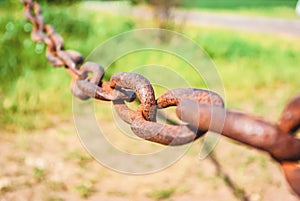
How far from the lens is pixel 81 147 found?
252 centimetres

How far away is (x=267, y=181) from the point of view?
2154 mm

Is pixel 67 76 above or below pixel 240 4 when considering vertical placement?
above

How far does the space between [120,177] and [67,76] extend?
1700 millimetres

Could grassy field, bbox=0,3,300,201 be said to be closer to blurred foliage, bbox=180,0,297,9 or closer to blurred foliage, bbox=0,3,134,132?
blurred foliage, bbox=0,3,134,132

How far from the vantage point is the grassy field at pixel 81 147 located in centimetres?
198

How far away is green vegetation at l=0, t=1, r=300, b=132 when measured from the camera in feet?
10.0

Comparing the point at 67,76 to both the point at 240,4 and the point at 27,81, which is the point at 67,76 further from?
the point at 240,4

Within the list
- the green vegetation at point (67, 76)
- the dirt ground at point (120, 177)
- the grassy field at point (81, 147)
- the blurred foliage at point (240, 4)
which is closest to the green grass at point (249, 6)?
the blurred foliage at point (240, 4)

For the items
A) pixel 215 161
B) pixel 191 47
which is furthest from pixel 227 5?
pixel 215 161

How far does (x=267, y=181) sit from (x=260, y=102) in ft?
4.94

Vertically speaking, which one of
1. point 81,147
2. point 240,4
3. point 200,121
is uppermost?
point 200,121

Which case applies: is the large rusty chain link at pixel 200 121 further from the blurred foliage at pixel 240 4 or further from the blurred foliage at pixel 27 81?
the blurred foliage at pixel 240 4

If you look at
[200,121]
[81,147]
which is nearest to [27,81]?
[81,147]

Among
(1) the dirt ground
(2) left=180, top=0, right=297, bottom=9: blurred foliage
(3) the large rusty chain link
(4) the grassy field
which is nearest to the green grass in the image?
(2) left=180, top=0, right=297, bottom=9: blurred foliage
